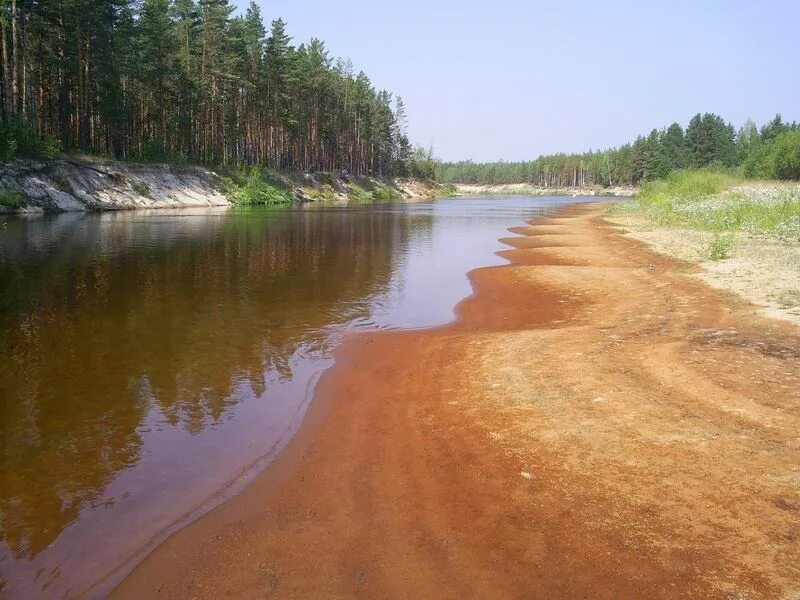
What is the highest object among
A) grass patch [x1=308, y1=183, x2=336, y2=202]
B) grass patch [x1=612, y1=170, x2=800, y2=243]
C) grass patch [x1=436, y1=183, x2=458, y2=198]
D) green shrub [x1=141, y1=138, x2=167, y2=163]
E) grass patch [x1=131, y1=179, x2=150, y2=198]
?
grass patch [x1=436, y1=183, x2=458, y2=198]

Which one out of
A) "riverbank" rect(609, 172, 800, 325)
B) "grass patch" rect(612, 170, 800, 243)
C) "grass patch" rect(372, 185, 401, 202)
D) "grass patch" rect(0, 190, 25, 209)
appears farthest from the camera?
"grass patch" rect(372, 185, 401, 202)

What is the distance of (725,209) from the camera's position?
114 ft

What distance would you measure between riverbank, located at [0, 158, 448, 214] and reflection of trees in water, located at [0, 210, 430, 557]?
20728mm

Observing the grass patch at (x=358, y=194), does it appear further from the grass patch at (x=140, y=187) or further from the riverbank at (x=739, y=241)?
the riverbank at (x=739, y=241)

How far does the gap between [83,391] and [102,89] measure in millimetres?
57985

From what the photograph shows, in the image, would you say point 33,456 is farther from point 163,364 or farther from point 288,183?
point 288,183

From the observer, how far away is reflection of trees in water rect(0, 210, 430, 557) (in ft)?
22.9

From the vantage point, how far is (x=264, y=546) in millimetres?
5492

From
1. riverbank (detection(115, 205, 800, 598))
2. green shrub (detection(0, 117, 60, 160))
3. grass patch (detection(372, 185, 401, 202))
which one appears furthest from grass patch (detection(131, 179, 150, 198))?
grass patch (detection(372, 185, 401, 202))

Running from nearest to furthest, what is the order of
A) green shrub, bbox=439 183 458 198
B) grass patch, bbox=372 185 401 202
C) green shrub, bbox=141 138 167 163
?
1. green shrub, bbox=141 138 167 163
2. grass patch, bbox=372 185 401 202
3. green shrub, bbox=439 183 458 198

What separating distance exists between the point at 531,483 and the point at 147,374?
7046mm

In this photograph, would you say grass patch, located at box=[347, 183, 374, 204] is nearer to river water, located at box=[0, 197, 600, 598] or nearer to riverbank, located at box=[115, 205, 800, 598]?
river water, located at box=[0, 197, 600, 598]

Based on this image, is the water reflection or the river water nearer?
the river water

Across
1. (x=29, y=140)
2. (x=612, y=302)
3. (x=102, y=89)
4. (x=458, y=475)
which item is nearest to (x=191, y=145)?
(x=102, y=89)
